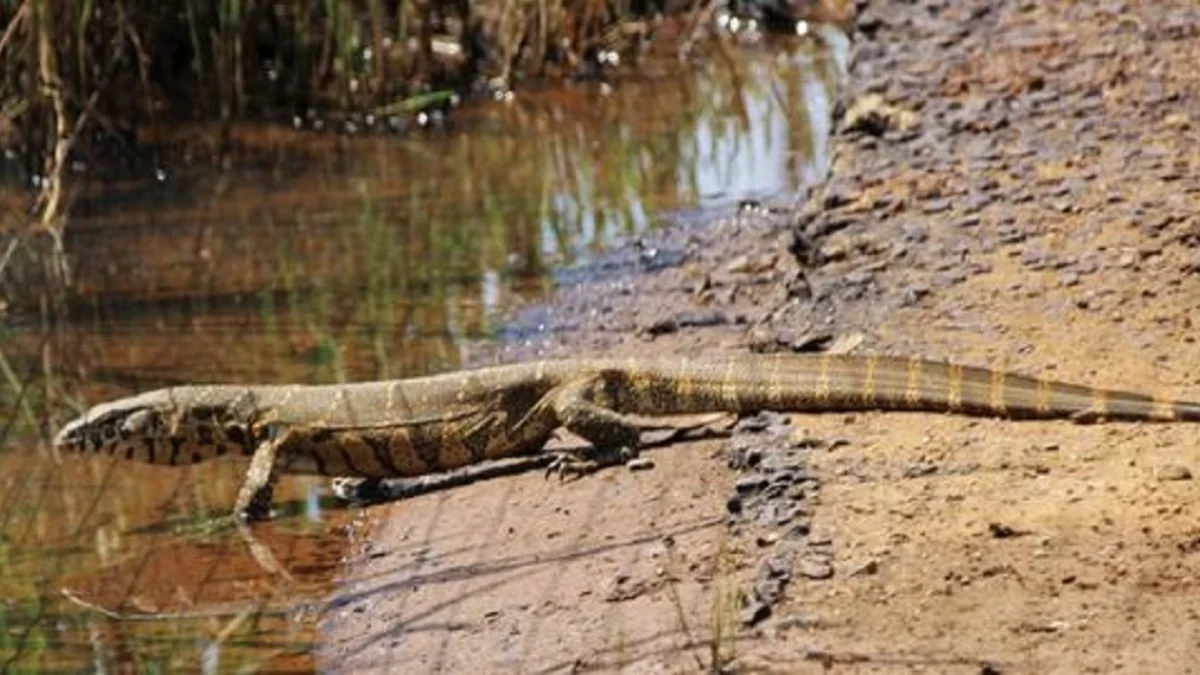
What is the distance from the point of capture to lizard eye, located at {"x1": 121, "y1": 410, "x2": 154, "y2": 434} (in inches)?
396

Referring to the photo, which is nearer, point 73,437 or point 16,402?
point 73,437

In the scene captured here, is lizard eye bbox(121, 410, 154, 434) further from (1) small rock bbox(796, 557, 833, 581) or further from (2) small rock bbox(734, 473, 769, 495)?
(1) small rock bbox(796, 557, 833, 581)

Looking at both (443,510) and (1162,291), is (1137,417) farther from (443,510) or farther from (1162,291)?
(443,510)

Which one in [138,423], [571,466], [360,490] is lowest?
[360,490]

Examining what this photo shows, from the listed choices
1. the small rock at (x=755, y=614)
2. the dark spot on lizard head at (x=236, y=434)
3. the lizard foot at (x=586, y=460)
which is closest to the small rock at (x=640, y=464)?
the lizard foot at (x=586, y=460)

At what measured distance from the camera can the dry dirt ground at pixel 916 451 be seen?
6.70m

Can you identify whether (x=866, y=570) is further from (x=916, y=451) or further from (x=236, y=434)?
Result: (x=236, y=434)

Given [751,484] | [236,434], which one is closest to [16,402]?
[236,434]

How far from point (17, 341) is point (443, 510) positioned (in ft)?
10.8

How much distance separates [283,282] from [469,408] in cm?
348

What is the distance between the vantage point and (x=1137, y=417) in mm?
7934

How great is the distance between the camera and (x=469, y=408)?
9.65 m

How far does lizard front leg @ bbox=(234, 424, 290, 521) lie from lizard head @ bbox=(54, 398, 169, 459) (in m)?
0.39

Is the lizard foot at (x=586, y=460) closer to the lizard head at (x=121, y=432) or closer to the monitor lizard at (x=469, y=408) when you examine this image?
the monitor lizard at (x=469, y=408)
